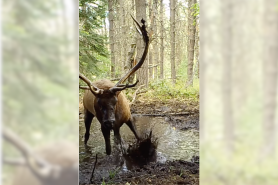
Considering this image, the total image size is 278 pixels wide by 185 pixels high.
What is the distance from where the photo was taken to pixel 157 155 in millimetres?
5500

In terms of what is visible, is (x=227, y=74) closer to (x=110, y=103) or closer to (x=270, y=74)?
(x=270, y=74)

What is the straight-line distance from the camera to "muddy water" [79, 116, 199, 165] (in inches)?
218

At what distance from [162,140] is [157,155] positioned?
40.1 inches

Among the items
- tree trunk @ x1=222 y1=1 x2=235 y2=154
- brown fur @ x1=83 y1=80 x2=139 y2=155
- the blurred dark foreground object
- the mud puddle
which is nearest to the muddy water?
the mud puddle

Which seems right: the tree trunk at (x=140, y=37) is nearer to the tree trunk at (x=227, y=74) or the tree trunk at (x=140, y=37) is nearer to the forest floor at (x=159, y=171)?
the forest floor at (x=159, y=171)

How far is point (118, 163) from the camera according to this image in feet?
17.3

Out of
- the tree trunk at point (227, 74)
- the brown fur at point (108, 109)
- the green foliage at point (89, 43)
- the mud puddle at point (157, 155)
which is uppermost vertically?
the green foliage at point (89, 43)

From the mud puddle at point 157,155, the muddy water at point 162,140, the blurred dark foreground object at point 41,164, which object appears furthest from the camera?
the muddy water at point 162,140

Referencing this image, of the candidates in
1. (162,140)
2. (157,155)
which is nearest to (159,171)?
(157,155)

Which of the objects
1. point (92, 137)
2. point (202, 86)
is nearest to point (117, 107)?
point (92, 137)

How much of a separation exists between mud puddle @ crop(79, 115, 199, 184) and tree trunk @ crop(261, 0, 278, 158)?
98.4 inches

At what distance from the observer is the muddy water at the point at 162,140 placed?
18.1ft

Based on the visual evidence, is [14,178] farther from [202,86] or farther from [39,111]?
[202,86]

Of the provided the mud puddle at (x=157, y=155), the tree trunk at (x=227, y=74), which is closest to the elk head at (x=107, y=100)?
the mud puddle at (x=157, y=155)
